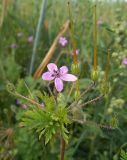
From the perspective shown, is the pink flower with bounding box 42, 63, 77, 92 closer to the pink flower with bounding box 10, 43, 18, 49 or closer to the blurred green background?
the blurred green background

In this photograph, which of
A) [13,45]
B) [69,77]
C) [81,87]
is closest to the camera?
[69,77]

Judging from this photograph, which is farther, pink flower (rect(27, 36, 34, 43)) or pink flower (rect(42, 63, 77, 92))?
pink flower (rect(27, 36, 34, 43))

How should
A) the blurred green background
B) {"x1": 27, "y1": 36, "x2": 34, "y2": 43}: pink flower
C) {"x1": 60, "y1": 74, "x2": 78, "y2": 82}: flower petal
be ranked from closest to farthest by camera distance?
1. {"x1": 60, "y1": 74, "x2": 78, "y2": 82}: flower petal
2. the blurred green background
3. {"x1": 27, "y1": 36, "x2": 34, "y2": 43}: pink flower

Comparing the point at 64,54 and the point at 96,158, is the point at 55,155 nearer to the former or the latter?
the point at 96,158

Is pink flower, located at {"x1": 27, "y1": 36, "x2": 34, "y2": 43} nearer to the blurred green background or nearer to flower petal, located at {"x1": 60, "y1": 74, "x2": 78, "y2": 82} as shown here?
the blurred green background

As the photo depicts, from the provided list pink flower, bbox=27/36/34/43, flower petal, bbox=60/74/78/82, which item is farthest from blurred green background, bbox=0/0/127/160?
flower petal, bbox=60/74/78/82

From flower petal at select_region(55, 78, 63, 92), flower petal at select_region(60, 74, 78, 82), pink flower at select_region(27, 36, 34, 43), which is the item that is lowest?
flower petal at select_region(55, 78, 63, 92)

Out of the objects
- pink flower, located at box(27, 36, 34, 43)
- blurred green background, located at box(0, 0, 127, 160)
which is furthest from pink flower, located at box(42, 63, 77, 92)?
pink flower, located at box(27, 36, 34, 43)

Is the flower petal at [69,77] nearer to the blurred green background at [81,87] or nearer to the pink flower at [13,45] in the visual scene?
the blurred green background at [81,87]

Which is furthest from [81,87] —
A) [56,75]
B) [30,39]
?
[30,39]

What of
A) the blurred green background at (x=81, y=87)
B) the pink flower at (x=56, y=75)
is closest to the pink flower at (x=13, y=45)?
the blurred green background at (x=81, y=87)

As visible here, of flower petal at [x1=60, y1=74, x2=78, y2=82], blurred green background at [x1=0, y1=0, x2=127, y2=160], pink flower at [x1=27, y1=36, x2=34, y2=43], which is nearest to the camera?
flower petal at [x1=60, y1=74, x2=78, y2=82]

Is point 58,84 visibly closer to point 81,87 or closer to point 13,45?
point 81,87

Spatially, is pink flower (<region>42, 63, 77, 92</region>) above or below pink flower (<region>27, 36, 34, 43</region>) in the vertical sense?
below
